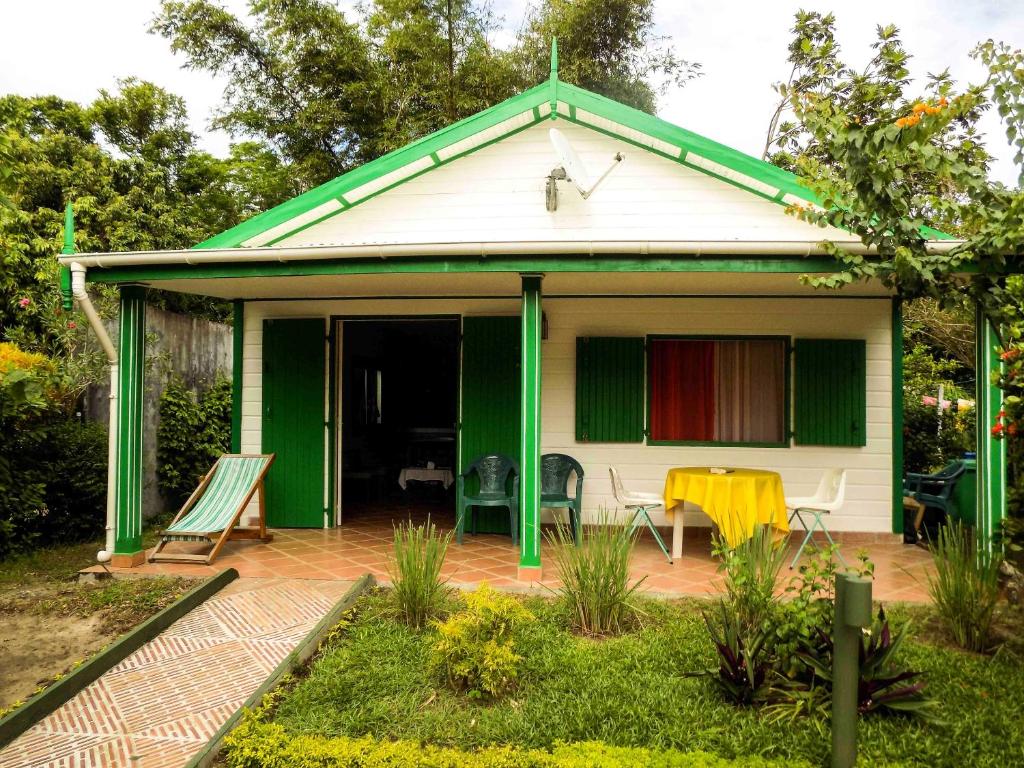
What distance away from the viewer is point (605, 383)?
6.57 metres

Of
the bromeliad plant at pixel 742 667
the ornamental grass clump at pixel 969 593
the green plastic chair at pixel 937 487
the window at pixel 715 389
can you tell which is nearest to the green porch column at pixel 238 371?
the window at pixel 715 389

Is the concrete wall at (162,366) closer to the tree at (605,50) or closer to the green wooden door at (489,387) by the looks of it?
the green wooden door at (489,387)

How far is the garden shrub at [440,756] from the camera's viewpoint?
8.36 ft

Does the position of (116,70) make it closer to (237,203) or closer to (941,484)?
(237,203)

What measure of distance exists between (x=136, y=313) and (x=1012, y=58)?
6003 mm

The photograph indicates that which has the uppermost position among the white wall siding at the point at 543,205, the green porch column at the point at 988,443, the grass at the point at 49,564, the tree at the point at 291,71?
the tree at the point at 291,71

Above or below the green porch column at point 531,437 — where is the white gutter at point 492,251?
above

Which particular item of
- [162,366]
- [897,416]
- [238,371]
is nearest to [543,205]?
[238,371]

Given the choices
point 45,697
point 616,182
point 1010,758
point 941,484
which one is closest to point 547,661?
point 1010,758

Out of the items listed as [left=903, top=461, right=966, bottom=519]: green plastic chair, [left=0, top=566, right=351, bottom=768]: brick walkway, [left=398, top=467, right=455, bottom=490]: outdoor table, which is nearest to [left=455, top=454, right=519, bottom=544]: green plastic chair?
[left=398, top=467, right=455, bottom=490]: outdoor table

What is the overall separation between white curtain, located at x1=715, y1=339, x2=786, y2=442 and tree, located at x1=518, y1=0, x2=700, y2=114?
35.1ft

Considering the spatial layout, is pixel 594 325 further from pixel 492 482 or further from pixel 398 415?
pixel 398 415

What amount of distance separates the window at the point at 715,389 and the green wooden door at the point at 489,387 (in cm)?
137

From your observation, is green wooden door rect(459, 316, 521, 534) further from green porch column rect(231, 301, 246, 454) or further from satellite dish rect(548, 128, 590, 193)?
green porch column rect(231, 301, 246, 454)
